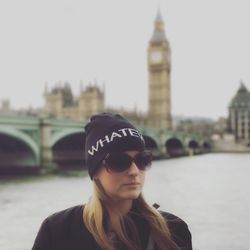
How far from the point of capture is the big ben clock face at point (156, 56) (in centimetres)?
10100

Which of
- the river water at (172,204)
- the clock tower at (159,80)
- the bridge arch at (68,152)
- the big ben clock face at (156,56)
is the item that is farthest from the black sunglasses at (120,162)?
the big ben clock face at (156,56)

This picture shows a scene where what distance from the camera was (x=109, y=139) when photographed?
2057mm

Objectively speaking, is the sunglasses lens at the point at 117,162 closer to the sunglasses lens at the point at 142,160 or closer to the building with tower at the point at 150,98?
the sunglasses lens at the point at 142,160

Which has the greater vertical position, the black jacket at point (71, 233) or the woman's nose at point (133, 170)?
the woman's nose at point (133, 170)

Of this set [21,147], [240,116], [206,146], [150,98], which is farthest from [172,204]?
[240,116]

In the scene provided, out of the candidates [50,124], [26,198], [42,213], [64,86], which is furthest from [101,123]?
[64,86]

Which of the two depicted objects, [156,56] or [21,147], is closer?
[21,147]

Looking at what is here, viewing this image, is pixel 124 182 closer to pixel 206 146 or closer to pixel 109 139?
pixel 109 139

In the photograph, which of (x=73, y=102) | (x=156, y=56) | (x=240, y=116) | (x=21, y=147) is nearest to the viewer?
(x=21, y=147)

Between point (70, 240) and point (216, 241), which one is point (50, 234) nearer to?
point (70, 240)

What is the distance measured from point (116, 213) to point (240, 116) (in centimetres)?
10149

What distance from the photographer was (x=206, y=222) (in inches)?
464

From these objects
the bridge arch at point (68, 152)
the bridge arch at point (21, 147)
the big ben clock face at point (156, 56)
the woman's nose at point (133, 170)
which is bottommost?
the bridge arch at point (68, 152)

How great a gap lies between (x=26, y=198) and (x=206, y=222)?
732cm
